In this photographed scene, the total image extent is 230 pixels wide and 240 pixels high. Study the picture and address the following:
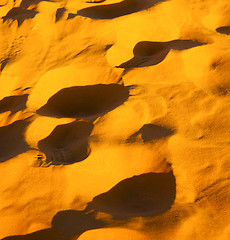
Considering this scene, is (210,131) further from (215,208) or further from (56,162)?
(56,162)

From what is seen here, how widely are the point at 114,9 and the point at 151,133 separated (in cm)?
138

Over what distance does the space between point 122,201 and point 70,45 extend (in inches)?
51.5

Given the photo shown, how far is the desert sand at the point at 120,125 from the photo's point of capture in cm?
132

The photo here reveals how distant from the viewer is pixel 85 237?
1265 millimetres

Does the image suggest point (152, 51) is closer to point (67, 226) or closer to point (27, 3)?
point (67, 226)

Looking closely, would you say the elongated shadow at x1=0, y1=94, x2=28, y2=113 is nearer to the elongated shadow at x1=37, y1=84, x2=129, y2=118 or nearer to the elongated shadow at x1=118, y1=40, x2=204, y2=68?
the elongated shadow at x1=37, y1=84, x2=129, y2=118

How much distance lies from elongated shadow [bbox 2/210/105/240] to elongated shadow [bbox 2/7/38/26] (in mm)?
1829

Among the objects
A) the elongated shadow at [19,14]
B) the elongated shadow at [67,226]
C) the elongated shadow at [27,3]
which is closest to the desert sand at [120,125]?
the elongated shadow at [67,226]

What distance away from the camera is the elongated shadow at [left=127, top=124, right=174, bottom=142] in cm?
154

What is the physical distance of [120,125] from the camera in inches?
65.0

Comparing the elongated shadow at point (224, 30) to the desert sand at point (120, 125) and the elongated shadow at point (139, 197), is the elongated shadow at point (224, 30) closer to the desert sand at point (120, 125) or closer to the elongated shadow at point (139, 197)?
the desert sand at point (120, 125)

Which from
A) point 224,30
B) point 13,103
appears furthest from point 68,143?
point 224,30

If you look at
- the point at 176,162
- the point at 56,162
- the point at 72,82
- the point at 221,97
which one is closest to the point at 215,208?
the point at 176,162

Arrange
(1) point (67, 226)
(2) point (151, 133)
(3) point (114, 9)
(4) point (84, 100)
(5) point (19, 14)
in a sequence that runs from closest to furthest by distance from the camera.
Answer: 1. (1) point (67, 226)
2. (2) point (151, 133)
3. (4) point (84, 100)
4. (3) point (114, 9)
5. (5) point (19, 14)
